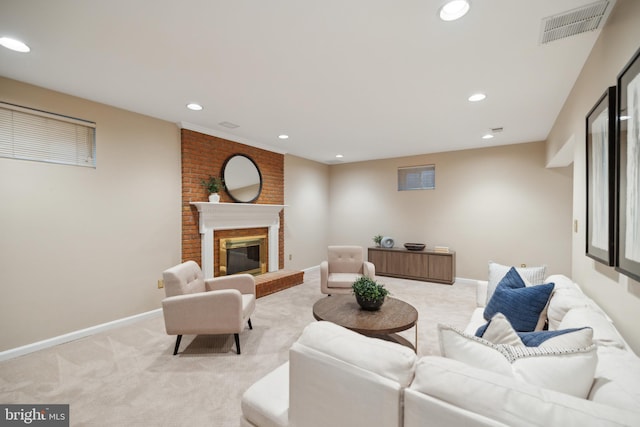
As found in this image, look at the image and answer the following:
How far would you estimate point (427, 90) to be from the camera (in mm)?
2742

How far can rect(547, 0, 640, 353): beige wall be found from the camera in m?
1.37

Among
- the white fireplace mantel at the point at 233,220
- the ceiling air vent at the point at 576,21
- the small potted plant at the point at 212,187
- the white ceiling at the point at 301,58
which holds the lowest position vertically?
the white fireplace mantel at the point at 233,220

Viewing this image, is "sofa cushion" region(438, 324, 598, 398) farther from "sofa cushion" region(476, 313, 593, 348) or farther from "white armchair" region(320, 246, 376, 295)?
"white armchair" region(320, 246, 376, 295)

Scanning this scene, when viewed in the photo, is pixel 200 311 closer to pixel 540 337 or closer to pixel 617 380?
pixel 540 337

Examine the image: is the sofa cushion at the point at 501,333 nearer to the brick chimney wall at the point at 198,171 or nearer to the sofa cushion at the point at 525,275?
the sofa cushion at the point at 525,275

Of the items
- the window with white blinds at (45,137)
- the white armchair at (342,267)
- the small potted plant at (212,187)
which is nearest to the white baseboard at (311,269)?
the white armchair at (342,267)

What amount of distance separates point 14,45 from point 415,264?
5.74m

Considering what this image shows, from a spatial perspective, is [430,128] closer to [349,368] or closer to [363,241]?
[363,241]

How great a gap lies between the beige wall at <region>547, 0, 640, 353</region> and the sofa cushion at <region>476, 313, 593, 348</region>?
1.50 feet

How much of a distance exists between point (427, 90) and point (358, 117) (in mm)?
985

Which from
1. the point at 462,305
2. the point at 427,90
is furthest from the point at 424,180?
the point at 427,90

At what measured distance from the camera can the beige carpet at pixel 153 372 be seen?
187 cm

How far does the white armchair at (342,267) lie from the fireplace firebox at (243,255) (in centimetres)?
138

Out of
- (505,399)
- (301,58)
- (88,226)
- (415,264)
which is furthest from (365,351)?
(415,264)
